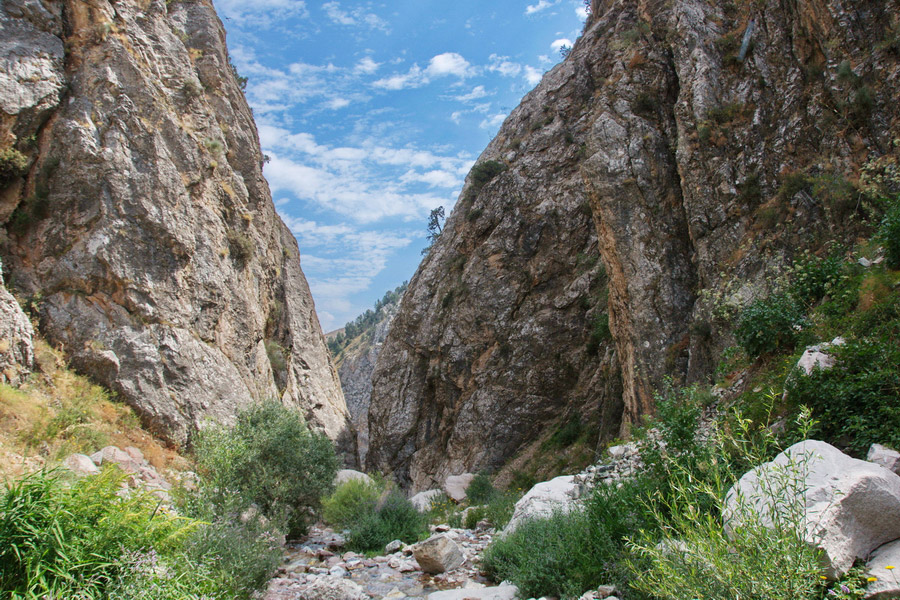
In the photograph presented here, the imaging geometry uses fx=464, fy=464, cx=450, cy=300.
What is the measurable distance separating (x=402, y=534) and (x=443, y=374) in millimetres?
15816

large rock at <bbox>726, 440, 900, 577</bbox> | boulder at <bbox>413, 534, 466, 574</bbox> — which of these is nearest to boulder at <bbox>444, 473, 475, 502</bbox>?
boulder at <bbox>413, 534, 466, 574</bbox>

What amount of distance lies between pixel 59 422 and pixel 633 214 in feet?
54.4

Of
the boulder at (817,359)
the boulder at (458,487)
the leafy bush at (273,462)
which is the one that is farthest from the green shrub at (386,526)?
the boulder at (817,359)

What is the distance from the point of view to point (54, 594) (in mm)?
3797

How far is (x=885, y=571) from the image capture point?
10.0 feet

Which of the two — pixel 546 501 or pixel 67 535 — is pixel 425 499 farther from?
pixel 67 535

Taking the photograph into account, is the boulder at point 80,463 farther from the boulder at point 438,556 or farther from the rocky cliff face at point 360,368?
the rocky cliff face at point 360,368

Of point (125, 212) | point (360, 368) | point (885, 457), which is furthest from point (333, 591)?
point (360, 368)

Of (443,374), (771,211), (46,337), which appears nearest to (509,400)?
(443,374)

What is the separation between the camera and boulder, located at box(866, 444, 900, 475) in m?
3.95

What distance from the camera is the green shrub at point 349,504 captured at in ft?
42.6

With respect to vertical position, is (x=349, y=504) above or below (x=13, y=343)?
below

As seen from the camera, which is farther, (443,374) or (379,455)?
(379,455)

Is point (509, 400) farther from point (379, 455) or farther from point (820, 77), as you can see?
Answer: point (820, 77)
